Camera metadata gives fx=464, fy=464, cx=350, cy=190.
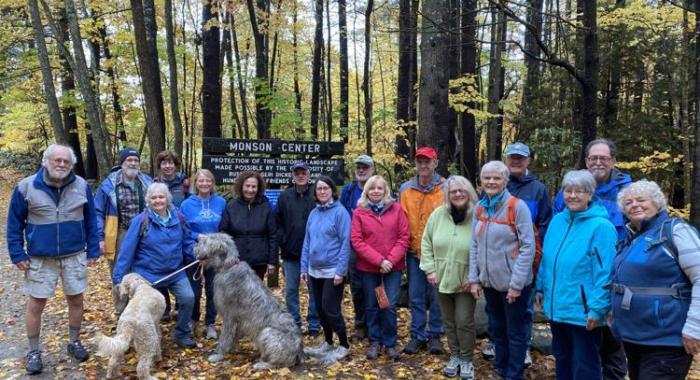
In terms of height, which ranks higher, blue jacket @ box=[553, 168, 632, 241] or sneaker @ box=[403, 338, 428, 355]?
blue jacket @ box=[553, 168, 632, 241]

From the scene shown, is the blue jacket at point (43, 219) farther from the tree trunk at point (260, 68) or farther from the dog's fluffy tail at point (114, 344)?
the tree trunk at point (260, 68)

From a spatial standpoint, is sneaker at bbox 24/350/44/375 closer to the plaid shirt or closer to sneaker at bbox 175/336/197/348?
sneaker at bbox 175/336/197/348

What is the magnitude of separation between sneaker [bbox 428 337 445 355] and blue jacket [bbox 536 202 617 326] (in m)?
1.79

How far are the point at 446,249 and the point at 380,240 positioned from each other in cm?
73

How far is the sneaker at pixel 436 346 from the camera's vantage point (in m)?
5.29

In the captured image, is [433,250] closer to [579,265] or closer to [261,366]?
[579,265]

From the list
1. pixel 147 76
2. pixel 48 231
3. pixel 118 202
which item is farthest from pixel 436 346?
pixel 147 76

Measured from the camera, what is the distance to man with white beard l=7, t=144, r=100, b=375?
4625mm

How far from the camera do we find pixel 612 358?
14.0ft

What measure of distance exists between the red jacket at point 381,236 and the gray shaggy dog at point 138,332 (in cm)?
218

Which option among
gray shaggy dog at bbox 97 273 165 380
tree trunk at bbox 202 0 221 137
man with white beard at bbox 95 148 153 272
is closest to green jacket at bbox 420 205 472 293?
gray shaggy dog at bbox 97 273 165 380

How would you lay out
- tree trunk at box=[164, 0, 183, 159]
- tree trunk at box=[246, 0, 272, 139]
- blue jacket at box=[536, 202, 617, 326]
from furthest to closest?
tree trunk at box=[246, 0, 272, 139] < tree trunk at box=[164, 0, 183, 159] < blue jacket at box=[536, 202, 617, 326]

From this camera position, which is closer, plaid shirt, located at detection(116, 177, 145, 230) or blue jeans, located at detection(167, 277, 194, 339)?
blue jeans, located at detection(167, 277, 194, 339)

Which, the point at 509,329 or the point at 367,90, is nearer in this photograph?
the point at 509,329
